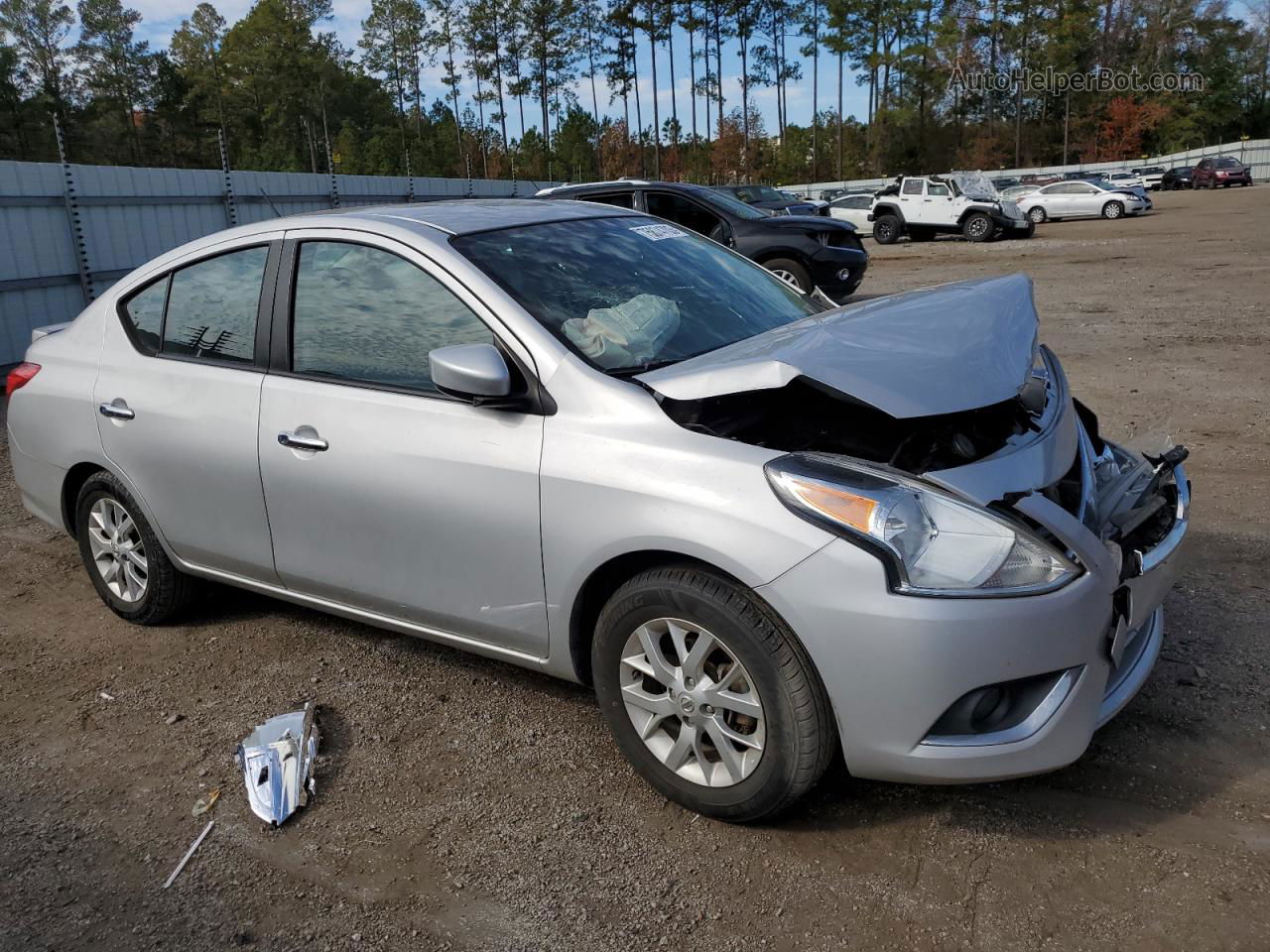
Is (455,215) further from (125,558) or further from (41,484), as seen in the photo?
(41,484)

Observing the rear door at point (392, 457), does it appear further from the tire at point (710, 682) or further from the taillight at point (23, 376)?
the taillight at point (23, 376)

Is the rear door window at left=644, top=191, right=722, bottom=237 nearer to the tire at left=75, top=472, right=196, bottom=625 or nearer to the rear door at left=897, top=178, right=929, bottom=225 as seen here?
the tire at left=75, top=472, right=196, bottom=625

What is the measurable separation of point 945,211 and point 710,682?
26276 mm

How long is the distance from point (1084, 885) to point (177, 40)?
74.9 meters

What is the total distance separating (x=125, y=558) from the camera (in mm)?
4344

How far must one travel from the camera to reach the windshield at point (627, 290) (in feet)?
10.5

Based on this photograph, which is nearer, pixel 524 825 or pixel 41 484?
pixel 524 825

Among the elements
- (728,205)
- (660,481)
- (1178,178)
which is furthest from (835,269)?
(1178,178)

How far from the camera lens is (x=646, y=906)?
255cm

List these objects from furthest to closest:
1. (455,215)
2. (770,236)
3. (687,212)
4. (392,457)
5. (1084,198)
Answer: (1084,198) → (687,212) → (770,236) → (455,215) → (392,457)

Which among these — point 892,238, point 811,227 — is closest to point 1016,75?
point 892,238

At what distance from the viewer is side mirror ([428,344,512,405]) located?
9.61ft

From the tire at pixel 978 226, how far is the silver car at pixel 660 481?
24.1m

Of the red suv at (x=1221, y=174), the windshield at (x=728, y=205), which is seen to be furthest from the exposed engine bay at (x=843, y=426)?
the red suv at (x=1221, y=174)
